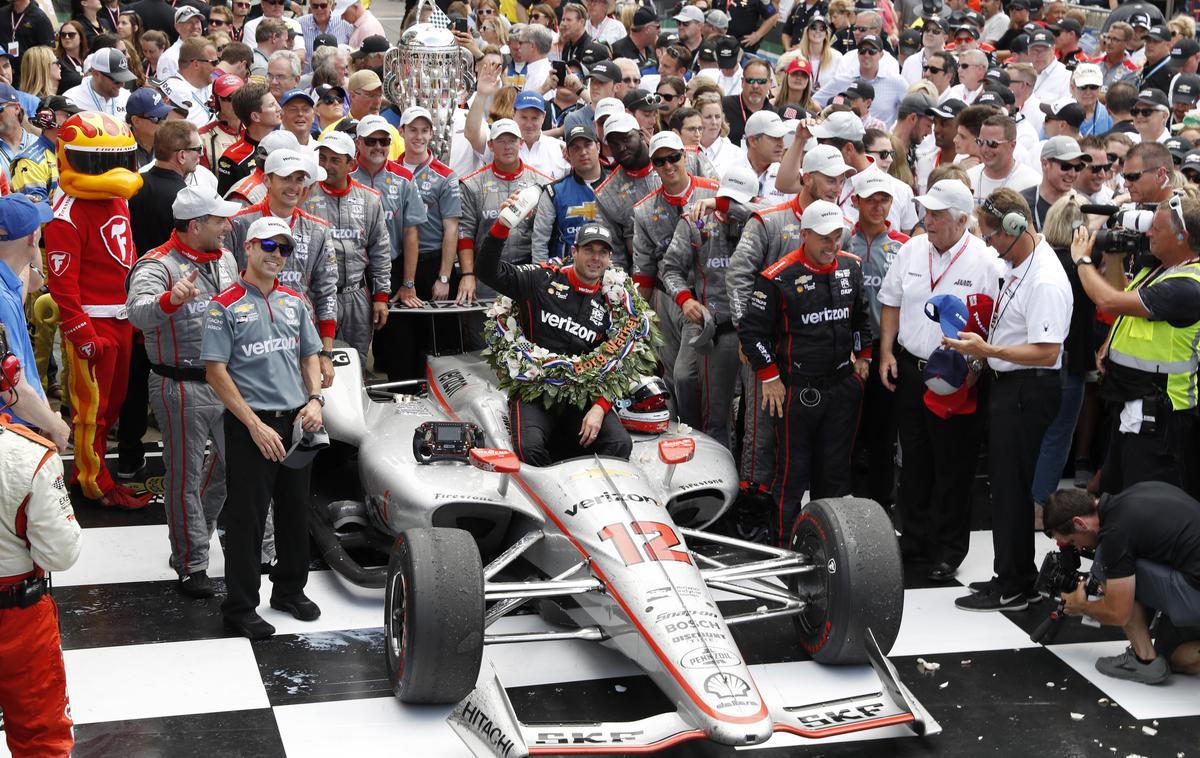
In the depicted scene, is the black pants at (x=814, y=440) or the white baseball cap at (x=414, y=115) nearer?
the black pants at (x=814, y=440)

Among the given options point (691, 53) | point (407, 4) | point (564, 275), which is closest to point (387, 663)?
point (564, 275)

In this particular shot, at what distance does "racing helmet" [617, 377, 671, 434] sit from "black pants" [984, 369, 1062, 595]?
1762 millimetres

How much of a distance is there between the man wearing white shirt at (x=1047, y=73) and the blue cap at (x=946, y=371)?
6.75 meters

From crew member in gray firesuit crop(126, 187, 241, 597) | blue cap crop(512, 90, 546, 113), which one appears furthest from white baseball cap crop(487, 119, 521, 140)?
crew member in gray firesuit crop(126, 187, 241, 597)

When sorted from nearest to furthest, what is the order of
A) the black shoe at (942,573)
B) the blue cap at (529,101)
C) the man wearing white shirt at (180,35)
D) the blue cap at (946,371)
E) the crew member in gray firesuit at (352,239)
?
1. the blue cap at (946,371)
2. the black shoe at (942,573)
3. the crew member in gray firesuit at (352,239)
4. the blue cap at (529,101)
5. the man wearing white shirt at (180,35)

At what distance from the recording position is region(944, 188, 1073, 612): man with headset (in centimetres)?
702

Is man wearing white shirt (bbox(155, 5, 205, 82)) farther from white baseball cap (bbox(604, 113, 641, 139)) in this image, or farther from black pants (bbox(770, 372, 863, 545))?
black pants (bbox(770, 372, 863, 545))

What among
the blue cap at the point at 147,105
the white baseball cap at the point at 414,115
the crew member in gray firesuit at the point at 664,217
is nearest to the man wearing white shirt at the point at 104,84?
the blue cap at the point at 147,105

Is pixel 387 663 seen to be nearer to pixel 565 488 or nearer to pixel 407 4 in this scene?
pixel 565 488

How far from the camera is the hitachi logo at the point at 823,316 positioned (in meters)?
7.44

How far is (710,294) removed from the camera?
8.44 meters

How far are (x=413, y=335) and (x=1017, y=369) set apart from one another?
4.06m

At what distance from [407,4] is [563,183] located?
856 cm

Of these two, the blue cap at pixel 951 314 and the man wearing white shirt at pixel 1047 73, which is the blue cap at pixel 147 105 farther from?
the man wearing white shirt at pixel 1047 73
